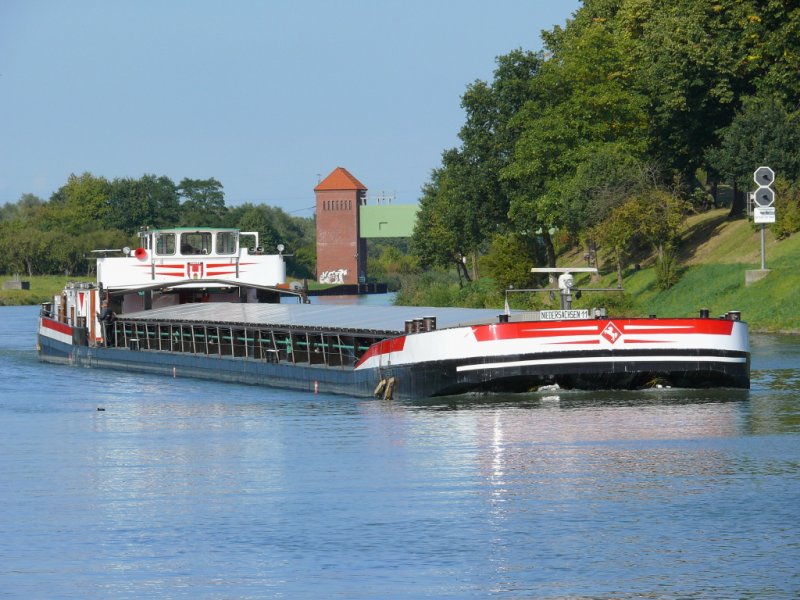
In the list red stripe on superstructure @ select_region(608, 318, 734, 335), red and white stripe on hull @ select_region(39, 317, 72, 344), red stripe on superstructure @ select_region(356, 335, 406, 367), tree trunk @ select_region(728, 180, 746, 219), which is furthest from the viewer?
tree trunk @ select_region(728, 180, 746, 219)

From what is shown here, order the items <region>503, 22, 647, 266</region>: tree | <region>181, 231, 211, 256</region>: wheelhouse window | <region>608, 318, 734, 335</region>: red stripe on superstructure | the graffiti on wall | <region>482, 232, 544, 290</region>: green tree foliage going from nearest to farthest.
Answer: <region>608, 318, 734, 335</region>: red stripe on superstructure, <region>181, 231, 211, 256</region>: wheelhouse window, <region>503, 22, 647, 266</region>: tree, <region>482, 232, 544, 290</region>: green tree foliage, the graffiti on wall

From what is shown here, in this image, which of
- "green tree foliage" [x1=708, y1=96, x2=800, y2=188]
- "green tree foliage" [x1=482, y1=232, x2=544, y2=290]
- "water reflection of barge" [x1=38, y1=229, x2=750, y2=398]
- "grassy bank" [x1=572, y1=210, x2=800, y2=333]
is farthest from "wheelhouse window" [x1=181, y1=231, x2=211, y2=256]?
"green tree foliage" [x1=482, y1=232, x2=544, y2=290]

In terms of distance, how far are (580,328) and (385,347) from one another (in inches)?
204

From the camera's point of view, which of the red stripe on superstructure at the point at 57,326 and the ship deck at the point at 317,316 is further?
the red stripe on superstructure at the point at 57,326

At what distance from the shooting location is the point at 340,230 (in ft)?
615

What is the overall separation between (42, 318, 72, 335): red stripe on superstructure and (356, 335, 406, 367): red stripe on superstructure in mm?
21216

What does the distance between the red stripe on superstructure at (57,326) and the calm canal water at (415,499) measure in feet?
65.9

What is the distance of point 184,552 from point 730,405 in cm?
1581

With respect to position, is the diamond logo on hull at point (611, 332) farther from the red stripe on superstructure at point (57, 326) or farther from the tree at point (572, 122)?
the tree at point (572, 122)

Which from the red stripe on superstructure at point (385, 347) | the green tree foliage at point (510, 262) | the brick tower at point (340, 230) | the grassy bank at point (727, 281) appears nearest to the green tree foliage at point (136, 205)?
the brick tower at point (340, 230)

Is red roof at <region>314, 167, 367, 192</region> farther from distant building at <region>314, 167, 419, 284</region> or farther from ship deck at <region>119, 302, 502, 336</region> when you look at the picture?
ship deck at <region>119, 302, 502, 336</region>

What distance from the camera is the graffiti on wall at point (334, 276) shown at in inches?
7210

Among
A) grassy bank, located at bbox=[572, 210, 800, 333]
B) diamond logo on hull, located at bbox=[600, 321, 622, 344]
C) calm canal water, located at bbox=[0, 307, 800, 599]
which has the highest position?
grassy bank, located at bbox=[572, 210, 800, 333]

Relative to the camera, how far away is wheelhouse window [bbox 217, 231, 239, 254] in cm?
5169
